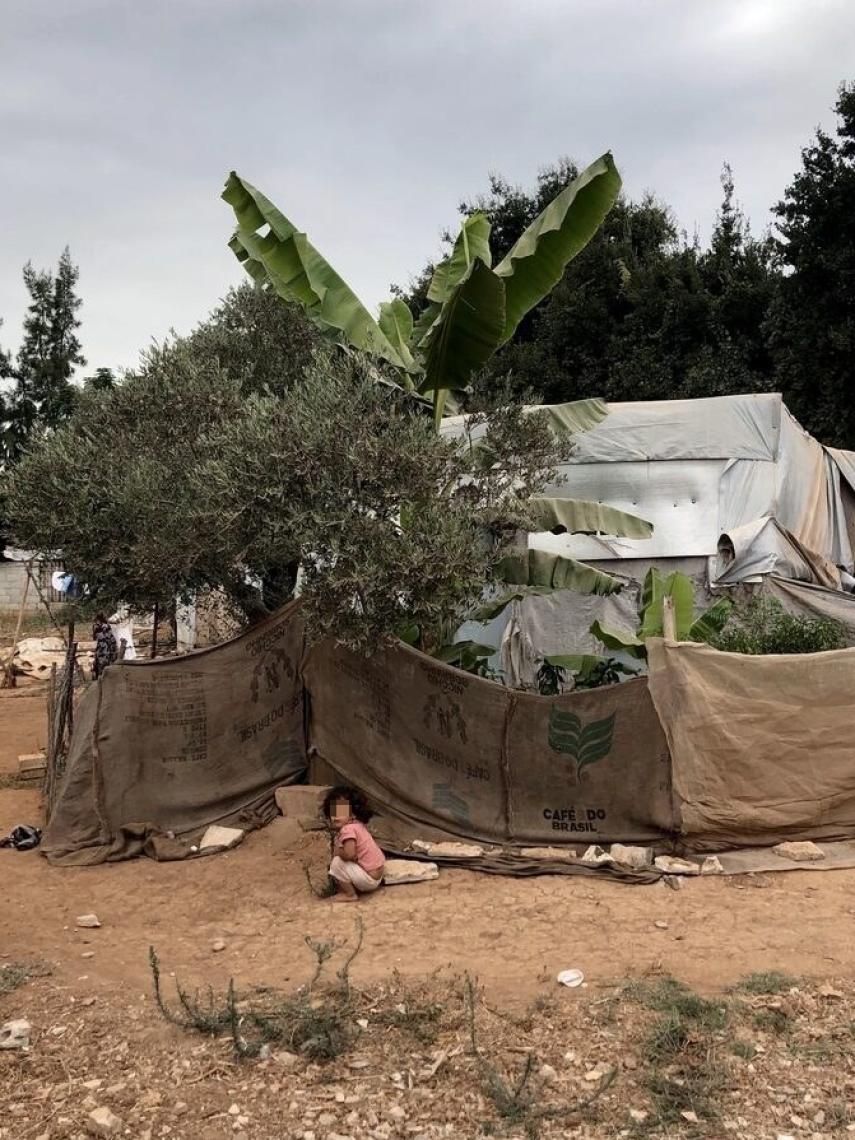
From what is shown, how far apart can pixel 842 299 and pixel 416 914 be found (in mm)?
13925

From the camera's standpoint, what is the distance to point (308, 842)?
7.56m

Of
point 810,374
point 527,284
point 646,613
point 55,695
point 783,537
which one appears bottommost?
point 55,695

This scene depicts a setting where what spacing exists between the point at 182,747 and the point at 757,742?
421 centimetres

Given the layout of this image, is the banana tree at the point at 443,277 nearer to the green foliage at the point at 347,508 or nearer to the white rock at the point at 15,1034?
the green foliage at the point at 347,508

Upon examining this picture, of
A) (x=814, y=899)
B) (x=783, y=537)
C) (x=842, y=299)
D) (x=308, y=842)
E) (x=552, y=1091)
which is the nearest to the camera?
(x=552, y=1091)

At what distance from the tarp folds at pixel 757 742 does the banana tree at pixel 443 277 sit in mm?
2710

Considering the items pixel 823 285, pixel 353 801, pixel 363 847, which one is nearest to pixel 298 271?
pixel 353 801

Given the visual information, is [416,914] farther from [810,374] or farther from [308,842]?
[810,374]

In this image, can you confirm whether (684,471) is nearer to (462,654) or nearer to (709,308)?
(462,654)

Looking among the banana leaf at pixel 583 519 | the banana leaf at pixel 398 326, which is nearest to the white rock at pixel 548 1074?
the banana leaf at pixel 583 519

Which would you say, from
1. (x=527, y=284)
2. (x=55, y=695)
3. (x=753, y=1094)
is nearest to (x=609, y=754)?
(x=753, y=1094)

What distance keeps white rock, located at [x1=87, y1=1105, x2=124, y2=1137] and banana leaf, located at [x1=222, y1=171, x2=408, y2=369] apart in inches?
231

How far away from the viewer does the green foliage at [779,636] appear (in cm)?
823

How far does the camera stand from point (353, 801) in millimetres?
7754
